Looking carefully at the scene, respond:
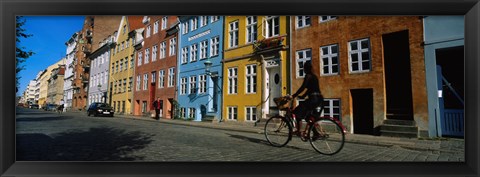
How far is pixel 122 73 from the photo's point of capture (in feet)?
17.4

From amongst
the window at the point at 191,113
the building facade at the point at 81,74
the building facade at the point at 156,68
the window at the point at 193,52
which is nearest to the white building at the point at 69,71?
the building facade at the point at 81,74

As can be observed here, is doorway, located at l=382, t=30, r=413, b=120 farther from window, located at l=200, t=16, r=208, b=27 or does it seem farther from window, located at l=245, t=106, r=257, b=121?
window, located at l=200, t=16, r=208, b=27

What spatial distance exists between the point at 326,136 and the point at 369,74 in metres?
1.13

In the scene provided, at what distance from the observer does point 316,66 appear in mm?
3844

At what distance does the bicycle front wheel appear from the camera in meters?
3.59

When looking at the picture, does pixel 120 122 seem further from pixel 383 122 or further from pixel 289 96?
pixel 383 122

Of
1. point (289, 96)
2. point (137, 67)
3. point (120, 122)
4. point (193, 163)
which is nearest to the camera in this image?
point (193, 163)

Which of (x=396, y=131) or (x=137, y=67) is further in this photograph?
(x=137, y=67)

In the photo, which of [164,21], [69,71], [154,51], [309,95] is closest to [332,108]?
[309,95]

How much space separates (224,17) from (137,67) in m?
2.28
